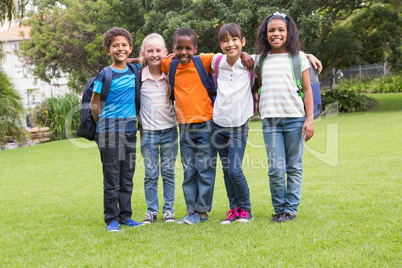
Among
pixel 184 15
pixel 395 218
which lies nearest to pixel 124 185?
pixel 395 218

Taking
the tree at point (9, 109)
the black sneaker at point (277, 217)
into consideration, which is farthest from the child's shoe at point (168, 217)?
the tree at point (9, 109)

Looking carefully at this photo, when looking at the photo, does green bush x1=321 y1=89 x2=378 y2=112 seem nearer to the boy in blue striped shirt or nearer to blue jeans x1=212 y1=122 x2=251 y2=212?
blue jeans x1=212 y1=122 x2=251 y2=212

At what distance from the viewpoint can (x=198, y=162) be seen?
3607 mm

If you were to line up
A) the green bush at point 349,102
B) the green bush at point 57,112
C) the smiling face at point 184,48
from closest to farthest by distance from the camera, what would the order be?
the smiling face at point 184,48, the green bush at point 57,112, the green bush at point 349,102

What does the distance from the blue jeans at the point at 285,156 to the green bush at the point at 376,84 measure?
73.5ft

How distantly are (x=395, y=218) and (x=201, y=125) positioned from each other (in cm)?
180

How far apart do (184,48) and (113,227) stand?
169cm

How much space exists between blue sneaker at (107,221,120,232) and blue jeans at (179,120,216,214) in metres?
0.66

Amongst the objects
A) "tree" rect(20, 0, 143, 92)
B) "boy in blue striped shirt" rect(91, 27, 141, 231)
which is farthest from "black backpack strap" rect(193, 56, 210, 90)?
"tree" rect(20, 0, 143, 92)

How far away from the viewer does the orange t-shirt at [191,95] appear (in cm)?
352

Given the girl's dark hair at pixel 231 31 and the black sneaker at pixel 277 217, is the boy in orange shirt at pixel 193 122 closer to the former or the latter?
the girl's dark hair at pixel 231 31

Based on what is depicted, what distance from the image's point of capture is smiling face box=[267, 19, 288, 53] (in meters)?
3.40

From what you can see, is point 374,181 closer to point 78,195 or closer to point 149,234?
point 149,234

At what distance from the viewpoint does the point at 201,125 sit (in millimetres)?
3529
